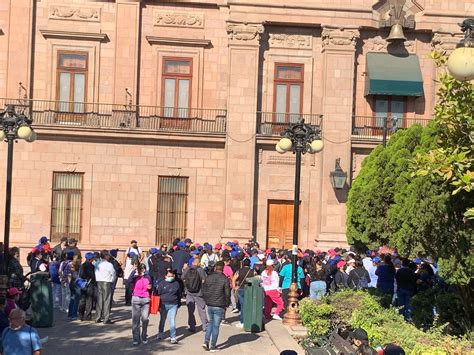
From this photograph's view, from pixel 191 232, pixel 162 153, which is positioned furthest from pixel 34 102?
pixel 191 232

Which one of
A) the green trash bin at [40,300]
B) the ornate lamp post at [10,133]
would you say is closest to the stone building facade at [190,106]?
the ornate lamp post at [10,133]

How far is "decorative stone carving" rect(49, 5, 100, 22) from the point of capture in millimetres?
31688

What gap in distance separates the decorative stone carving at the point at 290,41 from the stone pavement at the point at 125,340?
14551 mm

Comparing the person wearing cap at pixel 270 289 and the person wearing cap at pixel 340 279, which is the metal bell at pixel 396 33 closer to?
the person wearing cap at pixel 340 279

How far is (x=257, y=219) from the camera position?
32156 millimetres

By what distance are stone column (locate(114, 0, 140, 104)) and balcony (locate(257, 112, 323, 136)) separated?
494 cm

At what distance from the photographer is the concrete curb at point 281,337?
16922 mm

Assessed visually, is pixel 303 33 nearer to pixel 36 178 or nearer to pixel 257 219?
pixel 257 219

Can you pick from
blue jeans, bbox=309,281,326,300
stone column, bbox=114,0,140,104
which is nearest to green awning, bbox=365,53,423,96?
stone column, bbox=114,0,140,104

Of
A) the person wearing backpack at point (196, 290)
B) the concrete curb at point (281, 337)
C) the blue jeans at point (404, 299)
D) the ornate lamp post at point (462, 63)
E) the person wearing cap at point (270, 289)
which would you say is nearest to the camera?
the ornate lamp post at point (462, 63)

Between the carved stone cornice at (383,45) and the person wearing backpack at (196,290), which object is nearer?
the person wearing backpack at (196,290)

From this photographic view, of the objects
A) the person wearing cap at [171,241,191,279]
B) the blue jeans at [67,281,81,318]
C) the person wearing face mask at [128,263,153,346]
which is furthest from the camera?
the person wearing cap at [171,241,191,279]

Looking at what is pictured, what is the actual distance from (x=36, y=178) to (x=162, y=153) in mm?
4562

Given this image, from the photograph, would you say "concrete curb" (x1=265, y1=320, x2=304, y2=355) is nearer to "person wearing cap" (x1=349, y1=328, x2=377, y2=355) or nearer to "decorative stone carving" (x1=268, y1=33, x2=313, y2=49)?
"person wearing cap" (x1=349, y1=328, x2=377, y2=355)
